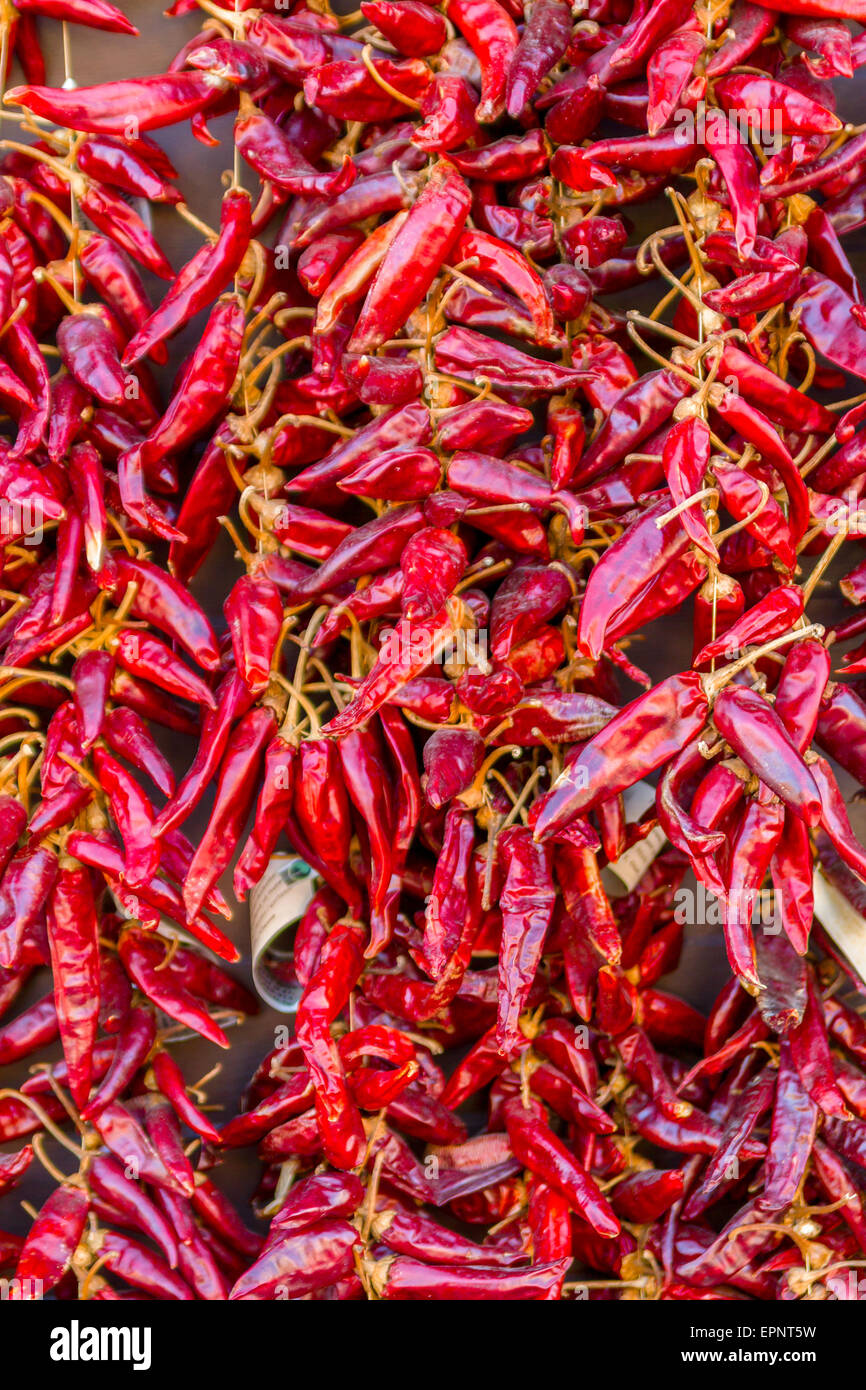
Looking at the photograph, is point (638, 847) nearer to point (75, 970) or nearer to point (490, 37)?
point (75, 970)

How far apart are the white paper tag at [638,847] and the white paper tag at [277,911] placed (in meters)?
0.56

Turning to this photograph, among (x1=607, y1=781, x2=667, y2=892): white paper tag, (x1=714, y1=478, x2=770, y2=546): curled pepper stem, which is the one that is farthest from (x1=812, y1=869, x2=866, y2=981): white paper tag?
(x1=714, y1=478, x2=770, y2=546): curled pepper stem

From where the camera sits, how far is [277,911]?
211cm

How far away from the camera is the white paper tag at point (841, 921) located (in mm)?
1940

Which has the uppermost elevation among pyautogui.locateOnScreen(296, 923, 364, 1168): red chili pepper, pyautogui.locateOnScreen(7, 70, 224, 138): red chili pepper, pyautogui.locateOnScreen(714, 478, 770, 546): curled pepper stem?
pyautogui.locateOnScreen(7, 70, 224, 138): red chili pepper

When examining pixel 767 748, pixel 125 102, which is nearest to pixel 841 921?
pixel 767 748

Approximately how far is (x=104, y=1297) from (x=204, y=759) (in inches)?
36.5

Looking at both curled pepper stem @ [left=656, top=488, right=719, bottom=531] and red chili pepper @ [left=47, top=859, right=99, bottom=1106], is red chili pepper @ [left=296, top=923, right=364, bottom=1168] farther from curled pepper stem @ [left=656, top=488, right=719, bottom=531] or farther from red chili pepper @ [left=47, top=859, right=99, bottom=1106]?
curled pepper stem @ [left=656, top=488, right=719, bottom=531]

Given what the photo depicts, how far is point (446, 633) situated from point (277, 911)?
671 millimetres

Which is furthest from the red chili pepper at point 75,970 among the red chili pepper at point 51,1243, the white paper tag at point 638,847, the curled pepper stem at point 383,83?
the curled pepper stem at point 383,83

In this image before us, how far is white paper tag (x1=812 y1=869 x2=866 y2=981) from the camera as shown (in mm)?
1940

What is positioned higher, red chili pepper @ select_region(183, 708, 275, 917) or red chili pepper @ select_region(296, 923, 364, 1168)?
red chili pepper @ select_region(183, 708, 275, 917)

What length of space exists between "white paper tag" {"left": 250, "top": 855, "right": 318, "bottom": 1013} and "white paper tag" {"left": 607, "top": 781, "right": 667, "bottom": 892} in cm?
56
